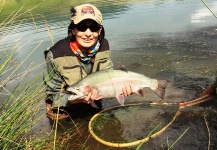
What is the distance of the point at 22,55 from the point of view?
36.1 ft

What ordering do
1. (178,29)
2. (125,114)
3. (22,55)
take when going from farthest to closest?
(178,29) → (22,55) → (125,114)

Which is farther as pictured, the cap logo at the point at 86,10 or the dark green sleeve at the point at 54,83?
the dark green sleeve at the point at 54,83

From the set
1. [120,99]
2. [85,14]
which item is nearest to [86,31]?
[85,14]

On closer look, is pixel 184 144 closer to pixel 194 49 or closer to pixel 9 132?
pixel 9 132

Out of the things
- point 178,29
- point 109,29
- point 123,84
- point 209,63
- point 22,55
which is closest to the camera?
point 123,84

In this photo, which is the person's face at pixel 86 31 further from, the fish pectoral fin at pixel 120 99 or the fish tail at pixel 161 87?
the fish tail at pixel 161 87

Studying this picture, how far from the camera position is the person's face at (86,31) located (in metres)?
4.41

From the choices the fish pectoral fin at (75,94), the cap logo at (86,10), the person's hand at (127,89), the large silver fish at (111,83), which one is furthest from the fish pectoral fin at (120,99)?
the cap logo at (86,10)

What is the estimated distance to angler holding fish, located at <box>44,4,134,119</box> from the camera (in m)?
4.35

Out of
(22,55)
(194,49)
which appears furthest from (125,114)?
(22,55)

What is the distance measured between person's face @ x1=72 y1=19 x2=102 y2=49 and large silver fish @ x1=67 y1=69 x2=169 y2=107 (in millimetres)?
692

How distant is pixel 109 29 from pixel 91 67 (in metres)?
10.2

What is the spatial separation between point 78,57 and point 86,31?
2.21 feet

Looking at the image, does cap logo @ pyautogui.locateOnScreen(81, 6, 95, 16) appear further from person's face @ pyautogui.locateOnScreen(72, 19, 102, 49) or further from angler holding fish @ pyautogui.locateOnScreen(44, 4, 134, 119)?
person's face @ pyautogui.locateOnScreen(72, 19, 102, 49)
